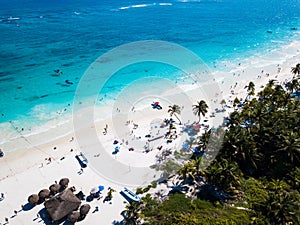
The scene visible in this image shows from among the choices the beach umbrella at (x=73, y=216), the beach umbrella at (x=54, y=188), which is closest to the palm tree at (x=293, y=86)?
the beach umbrella at (x=73, y=216)

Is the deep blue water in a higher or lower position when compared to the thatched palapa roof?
higher

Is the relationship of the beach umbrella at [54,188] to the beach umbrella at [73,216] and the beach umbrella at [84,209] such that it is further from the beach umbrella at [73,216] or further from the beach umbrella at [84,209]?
the beach umbrella at [84,209]

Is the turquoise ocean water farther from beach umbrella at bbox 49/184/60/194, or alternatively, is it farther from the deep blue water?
beach umbrella at bbox 49/184/60/194

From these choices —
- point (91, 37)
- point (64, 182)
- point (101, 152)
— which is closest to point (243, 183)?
point (101, 152)

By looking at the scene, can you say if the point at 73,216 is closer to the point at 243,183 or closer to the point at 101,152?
the point at 101,152

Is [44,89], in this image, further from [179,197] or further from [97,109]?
[179,197]

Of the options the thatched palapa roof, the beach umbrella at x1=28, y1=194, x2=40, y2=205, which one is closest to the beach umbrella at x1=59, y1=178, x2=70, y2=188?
the thatched palapa roof

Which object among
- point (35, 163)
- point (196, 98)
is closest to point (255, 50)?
point (196, 98)
